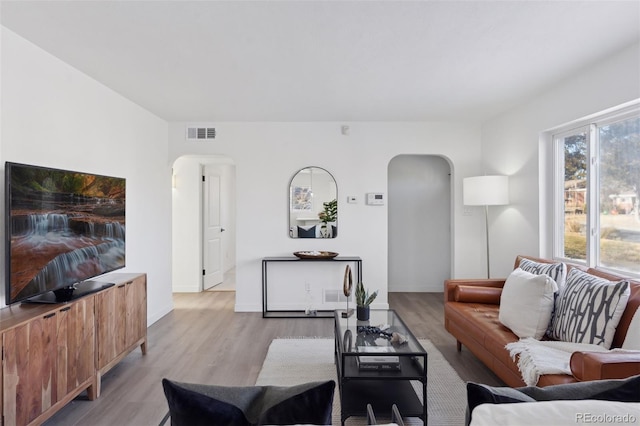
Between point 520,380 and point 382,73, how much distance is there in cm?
244

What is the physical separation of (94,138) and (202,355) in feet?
7.15

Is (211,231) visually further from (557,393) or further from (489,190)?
(557,393)

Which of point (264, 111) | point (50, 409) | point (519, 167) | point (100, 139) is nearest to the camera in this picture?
point (50, 409)

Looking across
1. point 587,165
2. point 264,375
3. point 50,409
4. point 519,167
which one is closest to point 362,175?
point 519,167

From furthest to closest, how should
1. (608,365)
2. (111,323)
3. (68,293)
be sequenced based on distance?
(111,323) → (68,293) → (608,365)

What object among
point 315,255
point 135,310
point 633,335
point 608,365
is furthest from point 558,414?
point 315,255

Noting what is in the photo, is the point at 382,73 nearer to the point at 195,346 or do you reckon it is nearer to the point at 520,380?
the point at 520,380

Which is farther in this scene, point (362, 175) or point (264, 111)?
point (362, 175)

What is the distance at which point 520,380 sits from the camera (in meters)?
2.14

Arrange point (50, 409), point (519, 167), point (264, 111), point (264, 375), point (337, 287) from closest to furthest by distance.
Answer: point (50, 409)
point (264, 375)
point (519, 167)
point (264, 111)
point (337, 287)

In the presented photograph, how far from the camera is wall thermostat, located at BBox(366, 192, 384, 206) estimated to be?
4668mm

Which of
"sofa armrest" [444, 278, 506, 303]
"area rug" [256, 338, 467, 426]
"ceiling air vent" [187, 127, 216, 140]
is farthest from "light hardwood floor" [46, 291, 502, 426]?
"ceiling air vent" [187, 127, 216, 140]

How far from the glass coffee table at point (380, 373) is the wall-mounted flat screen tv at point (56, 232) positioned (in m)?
1.91

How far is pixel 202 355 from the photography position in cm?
321
